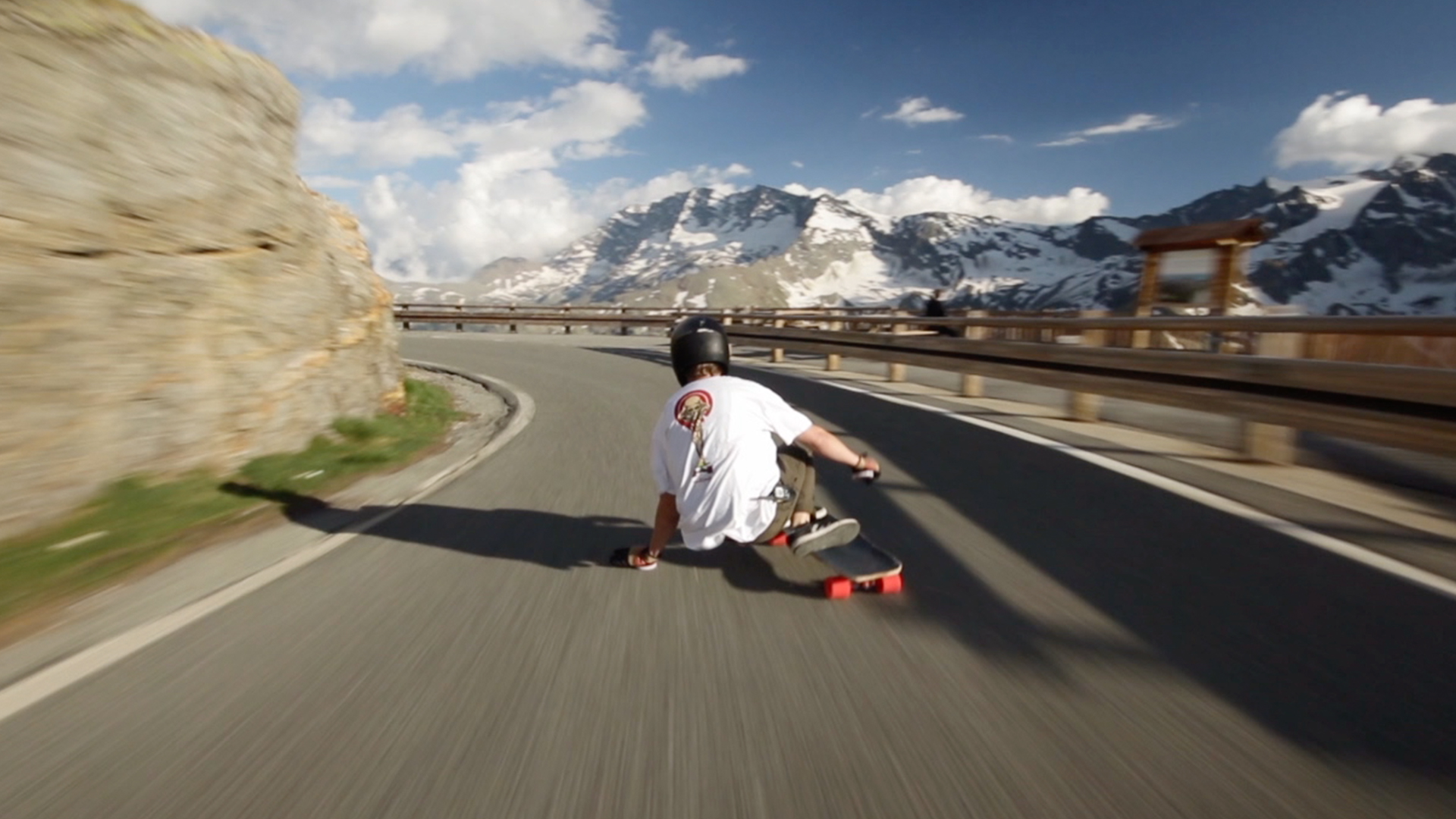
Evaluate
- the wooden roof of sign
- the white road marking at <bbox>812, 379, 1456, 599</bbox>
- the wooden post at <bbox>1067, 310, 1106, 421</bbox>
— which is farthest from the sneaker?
the wooden roof of sign

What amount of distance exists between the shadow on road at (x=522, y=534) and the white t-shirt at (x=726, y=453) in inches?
14.7

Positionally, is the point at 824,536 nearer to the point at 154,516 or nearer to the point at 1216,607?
the point at 1216,607

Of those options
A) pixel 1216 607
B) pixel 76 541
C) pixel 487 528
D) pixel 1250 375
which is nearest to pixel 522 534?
pixel 487 528

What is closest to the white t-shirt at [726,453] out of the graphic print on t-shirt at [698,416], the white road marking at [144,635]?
the graphic print on t-shirt at [698,416]

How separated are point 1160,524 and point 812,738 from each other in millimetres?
3194

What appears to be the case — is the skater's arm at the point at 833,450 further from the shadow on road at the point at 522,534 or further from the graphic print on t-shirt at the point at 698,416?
the shadow on road at the point at 522,534

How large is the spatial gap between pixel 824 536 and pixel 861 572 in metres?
0.25

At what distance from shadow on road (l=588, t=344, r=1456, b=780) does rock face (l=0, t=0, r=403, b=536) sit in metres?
4.98

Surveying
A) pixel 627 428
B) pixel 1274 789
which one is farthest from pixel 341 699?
pixel 627 428

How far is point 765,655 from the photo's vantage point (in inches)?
136

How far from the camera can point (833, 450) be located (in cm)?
416

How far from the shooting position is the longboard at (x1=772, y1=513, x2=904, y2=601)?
13.4 feet

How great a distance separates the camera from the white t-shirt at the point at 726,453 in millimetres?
4180

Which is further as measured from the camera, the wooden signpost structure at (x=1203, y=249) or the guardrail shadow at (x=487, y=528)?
the wooden signpost structure at (x=1203, y=249)
